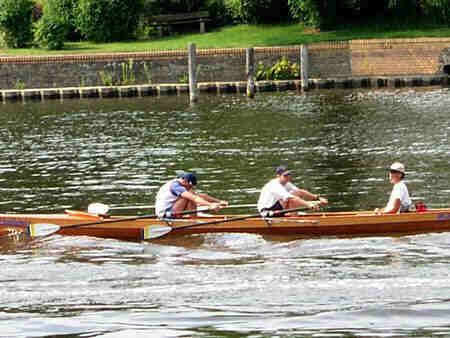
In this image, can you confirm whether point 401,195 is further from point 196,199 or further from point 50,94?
point 50,94

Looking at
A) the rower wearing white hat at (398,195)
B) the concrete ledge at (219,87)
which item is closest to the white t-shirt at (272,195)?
the rower wearing white hat at (398,195)

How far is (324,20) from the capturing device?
54219 millimetres

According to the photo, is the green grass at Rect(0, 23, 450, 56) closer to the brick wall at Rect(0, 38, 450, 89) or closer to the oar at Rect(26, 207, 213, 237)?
the brick wall at Rect(0, 38, 450, 89)

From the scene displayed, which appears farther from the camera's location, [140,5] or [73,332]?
[140,5]

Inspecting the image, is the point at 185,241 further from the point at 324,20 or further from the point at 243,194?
the point at 324,20

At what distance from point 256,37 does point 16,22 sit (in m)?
12.9

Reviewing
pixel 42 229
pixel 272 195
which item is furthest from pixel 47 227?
pixel 272 195

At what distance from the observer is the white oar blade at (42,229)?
22.2 m

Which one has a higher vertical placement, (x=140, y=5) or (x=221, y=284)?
(x=140, y=5)

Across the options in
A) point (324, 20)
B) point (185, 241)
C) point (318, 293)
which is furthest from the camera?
point (324, 20)

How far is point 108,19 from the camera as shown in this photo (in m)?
56.4

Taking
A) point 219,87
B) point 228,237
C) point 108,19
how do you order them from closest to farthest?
point 228,237, point 219,87, point 108,19

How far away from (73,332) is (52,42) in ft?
135

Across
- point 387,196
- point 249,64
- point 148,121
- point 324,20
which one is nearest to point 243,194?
point 387,196
